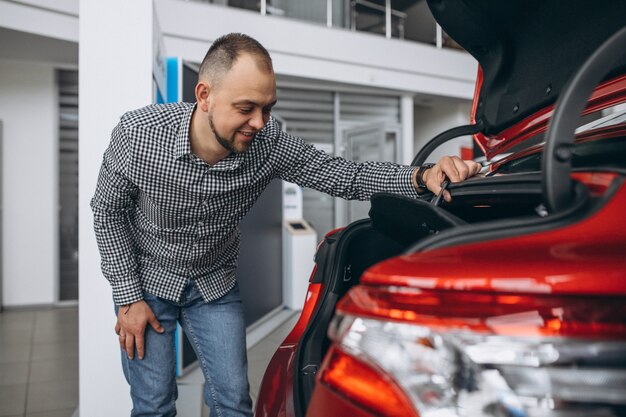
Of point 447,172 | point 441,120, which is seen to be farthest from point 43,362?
point 441,120

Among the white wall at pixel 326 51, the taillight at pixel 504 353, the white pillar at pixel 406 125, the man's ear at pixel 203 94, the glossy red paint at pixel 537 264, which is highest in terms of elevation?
the white wall at pixel 326 51

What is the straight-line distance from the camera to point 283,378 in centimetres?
129

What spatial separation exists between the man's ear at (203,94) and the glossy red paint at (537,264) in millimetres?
998

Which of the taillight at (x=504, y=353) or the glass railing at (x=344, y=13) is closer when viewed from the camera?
the taillight at (x=504, y=353)

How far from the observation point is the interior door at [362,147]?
8914 millimetres

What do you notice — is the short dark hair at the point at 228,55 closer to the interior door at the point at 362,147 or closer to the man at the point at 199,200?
the man at the point at 199,200

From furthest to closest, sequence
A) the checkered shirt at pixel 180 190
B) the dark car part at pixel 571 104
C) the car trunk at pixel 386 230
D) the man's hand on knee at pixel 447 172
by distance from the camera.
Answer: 1. the checkered shirt at pixel 180 190
2. the man's hand on knee at pixel 447 172
3. the car trunk at pixel 386 230
4. the dark car part at pixel 571 104

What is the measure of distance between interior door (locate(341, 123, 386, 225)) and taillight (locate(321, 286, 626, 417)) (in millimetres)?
8065

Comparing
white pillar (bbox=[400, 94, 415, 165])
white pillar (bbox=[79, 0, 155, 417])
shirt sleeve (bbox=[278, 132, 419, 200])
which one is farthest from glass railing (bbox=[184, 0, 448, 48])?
shirt sleeve (bbox=[278, 132, 419, 200])

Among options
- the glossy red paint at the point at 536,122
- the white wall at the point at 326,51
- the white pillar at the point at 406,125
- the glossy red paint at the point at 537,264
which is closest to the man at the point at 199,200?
the glossy red paint at the point at 536,122

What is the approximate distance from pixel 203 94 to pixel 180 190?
29cm

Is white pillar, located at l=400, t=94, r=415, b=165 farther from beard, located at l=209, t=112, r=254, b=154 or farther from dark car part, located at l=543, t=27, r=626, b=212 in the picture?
dark car part, located at l=543, t=27, r=626, b=212

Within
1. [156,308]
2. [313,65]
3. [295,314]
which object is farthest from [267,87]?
[313,65]

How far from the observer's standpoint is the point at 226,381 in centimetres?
175
